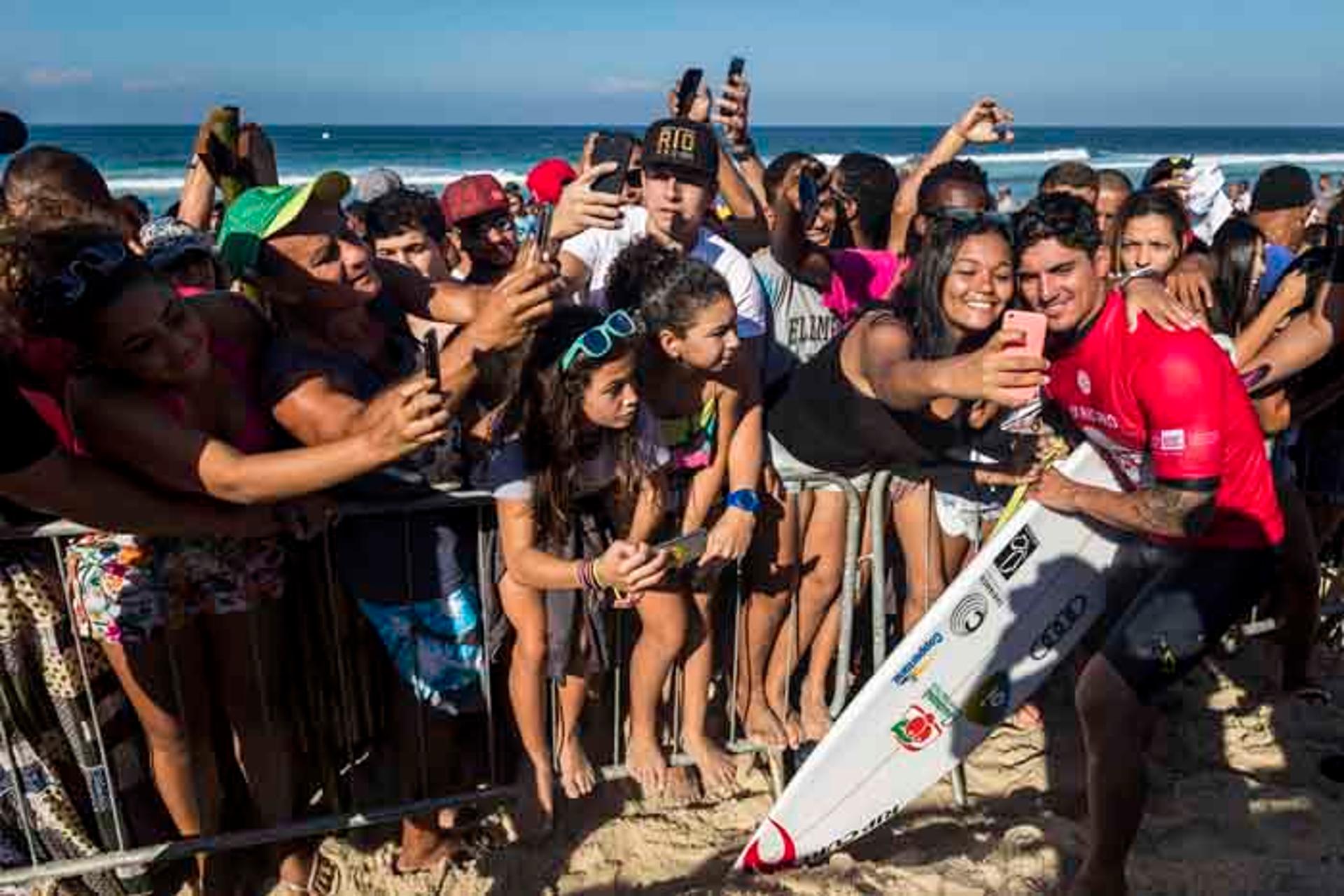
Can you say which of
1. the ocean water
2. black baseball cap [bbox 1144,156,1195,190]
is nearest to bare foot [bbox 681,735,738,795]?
black baseball cap [bbox 1144,156,1195,190]

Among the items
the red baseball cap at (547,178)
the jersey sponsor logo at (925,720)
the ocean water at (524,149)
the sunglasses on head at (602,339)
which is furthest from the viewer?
the ocean water at (524,149)

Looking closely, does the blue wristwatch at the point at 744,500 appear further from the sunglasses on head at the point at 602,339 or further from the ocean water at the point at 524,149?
the ocean water at the point at 524,149

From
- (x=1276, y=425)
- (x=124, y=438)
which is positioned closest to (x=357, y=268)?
(x=124, y=438)

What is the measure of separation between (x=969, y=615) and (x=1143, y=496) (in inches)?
26.8

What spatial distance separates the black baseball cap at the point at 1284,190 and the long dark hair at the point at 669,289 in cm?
417

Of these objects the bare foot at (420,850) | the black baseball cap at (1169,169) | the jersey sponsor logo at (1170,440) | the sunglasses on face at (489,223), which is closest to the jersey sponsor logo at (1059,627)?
the jersey sponsor logo at (1170,440)

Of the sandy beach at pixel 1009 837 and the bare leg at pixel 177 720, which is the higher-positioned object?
the bare leg at pixel 177 720

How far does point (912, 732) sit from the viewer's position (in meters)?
3.48

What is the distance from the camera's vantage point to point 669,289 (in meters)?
3.09

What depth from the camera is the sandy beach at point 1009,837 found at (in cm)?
328

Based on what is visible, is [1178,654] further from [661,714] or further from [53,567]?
[53,567]

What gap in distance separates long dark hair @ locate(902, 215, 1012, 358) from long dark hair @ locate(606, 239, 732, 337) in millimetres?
775

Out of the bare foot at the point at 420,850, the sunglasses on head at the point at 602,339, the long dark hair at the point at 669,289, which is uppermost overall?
the long dark hair at the point at 669,289

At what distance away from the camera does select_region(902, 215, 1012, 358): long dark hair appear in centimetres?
339
